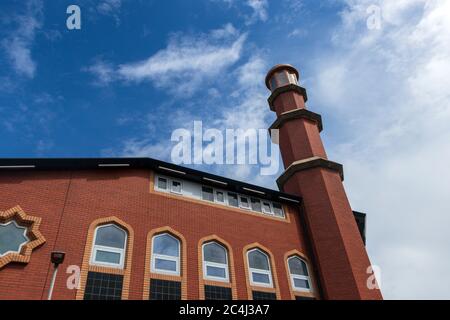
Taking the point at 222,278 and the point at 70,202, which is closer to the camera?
the point at 70,202

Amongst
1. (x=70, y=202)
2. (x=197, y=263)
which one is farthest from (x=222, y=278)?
(x=70, y=202)

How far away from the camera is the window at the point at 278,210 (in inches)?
692

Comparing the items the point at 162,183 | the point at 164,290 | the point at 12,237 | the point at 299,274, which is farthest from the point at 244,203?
the point at 12,237

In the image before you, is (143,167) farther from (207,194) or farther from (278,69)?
(278,69)

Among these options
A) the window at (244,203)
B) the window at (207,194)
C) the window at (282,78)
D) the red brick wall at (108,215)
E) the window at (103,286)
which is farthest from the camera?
the window at (282,78)

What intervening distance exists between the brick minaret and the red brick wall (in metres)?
1.49

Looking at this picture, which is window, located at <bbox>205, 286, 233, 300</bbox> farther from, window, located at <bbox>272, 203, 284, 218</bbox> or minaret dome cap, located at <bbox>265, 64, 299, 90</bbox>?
minaret dome cap, located at <bbox>265, 64, 299, 90</bbox>

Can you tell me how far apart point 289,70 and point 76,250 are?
2012cm

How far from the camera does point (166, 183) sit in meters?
15.3

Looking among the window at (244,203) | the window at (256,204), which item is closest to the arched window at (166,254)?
the window at (244,203)

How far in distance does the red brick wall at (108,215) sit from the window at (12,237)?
580 millimetres

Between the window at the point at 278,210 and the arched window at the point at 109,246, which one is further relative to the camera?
the window at the point at 278,210

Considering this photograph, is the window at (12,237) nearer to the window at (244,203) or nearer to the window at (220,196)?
the window at (220,196)
